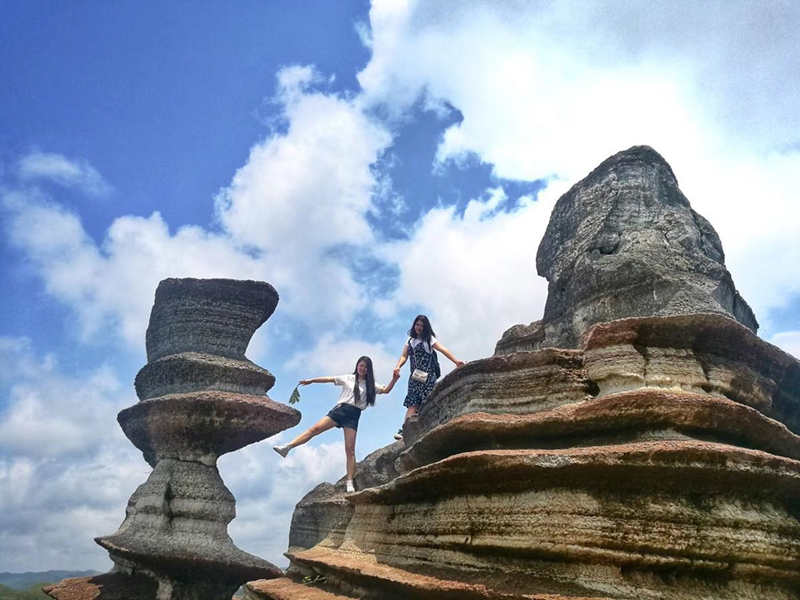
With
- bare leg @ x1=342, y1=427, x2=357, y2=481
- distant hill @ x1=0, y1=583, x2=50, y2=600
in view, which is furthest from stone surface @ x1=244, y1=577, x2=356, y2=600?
distant hill @ x1=0, y1=583, x2=50, y2=600

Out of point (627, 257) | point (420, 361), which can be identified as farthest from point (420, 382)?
point (627, 257)

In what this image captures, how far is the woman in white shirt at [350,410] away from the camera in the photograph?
12336mm

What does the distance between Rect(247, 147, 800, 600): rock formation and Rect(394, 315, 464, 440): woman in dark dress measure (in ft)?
3.10

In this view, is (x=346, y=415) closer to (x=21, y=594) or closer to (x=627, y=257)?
(x=627, y=257)

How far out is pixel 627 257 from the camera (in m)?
8.97

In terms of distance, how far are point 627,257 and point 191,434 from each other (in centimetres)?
1013

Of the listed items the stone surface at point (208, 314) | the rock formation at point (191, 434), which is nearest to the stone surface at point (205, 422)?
the rock formation at point (191, 434)

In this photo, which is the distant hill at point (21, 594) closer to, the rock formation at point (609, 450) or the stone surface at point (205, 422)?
the stone surface at point (205, 422)

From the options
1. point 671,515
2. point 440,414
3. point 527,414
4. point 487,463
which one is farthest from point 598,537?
point 440,414

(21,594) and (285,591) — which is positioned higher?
(285,591)

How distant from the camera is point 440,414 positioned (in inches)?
377

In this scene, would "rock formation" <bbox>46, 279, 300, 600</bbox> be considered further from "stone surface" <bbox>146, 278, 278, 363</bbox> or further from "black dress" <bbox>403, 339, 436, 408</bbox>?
"black dress" <bbox>403, 339, 436, 408</bbox>

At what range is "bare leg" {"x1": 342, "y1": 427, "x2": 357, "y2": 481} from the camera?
40.5 feet

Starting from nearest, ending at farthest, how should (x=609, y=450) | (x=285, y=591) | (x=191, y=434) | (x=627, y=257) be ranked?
(x=609, y=450)
(x=627, y=257)
(x=285, y=591)
(x=191, y=434)
